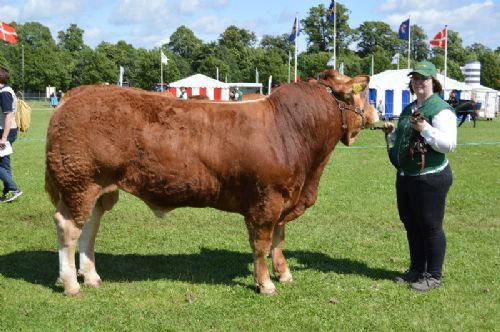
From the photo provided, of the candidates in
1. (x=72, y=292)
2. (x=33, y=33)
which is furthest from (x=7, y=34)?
(x=33, y=33)

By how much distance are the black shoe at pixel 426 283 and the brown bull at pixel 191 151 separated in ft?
5.04

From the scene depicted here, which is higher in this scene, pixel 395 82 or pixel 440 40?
pixel 440 40

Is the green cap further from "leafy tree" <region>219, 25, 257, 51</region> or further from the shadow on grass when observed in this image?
"leafy tree" <region>219, 25, 257, 51</region>

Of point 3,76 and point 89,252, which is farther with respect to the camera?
point 3,76

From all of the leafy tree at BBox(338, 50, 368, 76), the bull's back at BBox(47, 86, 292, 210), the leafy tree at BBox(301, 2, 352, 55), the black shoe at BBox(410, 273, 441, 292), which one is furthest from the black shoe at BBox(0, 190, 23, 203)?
the leafy tree at BBox(301, 2, 352, 55)

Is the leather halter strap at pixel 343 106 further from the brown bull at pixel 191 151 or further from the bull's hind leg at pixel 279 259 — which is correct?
the bull's hind leg at pixel 279 259

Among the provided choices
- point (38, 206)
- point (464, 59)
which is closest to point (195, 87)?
point (38, 206)

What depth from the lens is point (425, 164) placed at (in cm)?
569

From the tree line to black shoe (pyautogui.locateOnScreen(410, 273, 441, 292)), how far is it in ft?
209

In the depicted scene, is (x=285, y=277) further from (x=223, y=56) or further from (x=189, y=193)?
(x=223, y=56)

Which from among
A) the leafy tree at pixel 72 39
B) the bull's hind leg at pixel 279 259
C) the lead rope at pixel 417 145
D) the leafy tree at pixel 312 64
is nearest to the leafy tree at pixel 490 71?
the leafy tree at pixel 312 64

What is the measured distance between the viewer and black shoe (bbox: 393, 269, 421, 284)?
616 cm

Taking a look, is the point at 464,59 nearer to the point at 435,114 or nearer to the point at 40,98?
the point at 40,98

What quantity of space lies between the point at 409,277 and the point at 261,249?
182 centimetres
